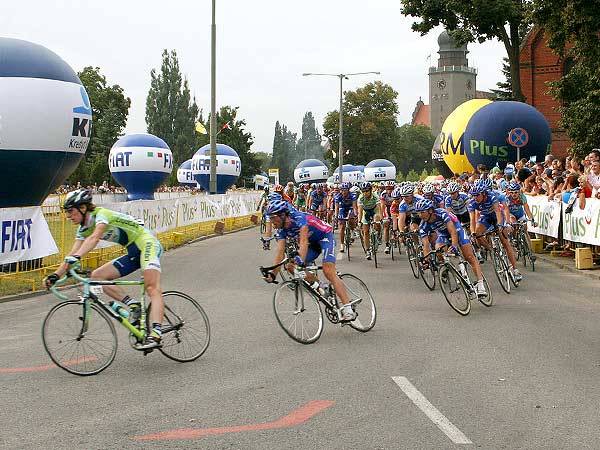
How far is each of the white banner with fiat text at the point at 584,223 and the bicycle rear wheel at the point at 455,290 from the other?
593cm

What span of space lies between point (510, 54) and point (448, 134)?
7071 mm

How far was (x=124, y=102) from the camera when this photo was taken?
8619 centimetres

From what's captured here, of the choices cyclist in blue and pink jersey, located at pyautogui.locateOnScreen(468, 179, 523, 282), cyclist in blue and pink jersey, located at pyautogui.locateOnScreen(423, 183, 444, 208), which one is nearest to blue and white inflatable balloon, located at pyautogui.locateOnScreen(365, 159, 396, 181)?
cyclist in blue and pink jersey, located at pyautogui.locateOnScreen(468, 179, 523, 282)

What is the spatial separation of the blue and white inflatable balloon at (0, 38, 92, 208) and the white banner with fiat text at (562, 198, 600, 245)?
36.5 ft

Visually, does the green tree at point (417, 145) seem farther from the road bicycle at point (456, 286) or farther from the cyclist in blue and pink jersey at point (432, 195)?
the road bicycle at point (456, 286)

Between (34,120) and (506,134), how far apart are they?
18.4 metres

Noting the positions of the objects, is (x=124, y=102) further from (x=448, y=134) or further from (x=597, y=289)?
(x=597, y=289)

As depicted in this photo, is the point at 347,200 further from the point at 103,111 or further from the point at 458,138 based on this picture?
the point at 103,111

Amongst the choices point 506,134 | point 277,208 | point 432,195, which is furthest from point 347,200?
point 506,134

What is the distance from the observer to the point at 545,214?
782 inches

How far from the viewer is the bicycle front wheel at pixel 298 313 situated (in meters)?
9.00

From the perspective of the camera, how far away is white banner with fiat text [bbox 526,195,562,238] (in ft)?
61.9

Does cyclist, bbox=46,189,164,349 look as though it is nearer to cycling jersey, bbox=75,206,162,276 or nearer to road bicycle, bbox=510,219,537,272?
cycling jersey, bbox=75,206,162,276

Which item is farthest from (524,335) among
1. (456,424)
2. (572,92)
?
(572,92)
